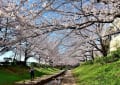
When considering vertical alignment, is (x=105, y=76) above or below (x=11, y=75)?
above

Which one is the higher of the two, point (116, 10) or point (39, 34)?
point (116, 10)

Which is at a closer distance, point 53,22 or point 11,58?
point 53,22

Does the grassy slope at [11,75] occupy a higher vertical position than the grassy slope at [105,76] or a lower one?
lower

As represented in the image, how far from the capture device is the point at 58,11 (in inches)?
351

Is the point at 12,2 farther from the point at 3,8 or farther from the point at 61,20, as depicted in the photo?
the point at 61,20

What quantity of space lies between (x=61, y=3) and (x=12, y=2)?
1547mm

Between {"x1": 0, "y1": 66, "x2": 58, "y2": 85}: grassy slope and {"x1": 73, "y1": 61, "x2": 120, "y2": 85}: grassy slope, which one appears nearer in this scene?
{"x1": 73, "y1": 61, "x2": 120, "y2": 85}: grassy slope

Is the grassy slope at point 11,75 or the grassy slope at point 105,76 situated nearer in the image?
the grassy slope at point 105,76

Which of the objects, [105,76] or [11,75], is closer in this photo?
[105,76]

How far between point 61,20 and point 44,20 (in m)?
0.56

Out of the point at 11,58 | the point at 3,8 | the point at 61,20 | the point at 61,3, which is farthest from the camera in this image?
the point at 11,58

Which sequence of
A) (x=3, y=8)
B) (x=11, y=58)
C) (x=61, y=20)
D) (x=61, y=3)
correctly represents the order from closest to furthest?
(x=61, y=3) < (x=3, y=8) < (x=61, y=20) < (x=11, y=58)

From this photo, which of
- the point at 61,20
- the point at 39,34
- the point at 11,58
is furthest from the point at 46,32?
the point at 11,58

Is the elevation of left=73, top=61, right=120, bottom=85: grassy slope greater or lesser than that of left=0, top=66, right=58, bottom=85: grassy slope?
greater
